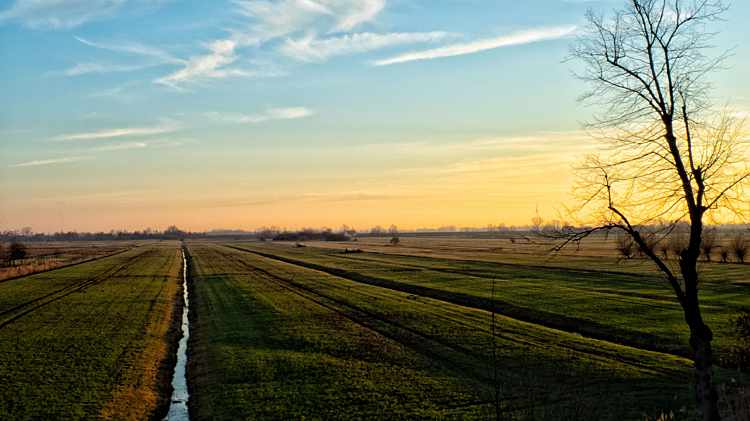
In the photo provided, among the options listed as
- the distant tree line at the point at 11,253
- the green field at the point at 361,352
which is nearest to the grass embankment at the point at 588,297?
the green field at the point at 361,352

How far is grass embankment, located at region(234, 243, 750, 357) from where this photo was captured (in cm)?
3150

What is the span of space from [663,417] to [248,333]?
2156cm

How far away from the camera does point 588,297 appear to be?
4459 cm

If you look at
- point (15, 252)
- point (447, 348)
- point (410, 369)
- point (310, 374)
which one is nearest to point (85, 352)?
point (310, 374)

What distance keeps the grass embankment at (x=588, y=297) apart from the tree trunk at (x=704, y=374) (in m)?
14.9

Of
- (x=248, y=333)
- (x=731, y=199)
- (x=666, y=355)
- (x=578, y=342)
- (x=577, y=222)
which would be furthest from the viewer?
(x=248, y=333)

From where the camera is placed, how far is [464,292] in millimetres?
49875

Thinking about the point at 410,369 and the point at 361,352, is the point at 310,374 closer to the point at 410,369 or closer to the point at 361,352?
the point at 410,369

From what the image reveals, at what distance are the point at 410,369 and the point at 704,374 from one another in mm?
12090

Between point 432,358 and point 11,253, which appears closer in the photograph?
point 432,358

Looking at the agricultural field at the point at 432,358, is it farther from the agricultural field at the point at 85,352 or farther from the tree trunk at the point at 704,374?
the tree trunk at the point at 704,374

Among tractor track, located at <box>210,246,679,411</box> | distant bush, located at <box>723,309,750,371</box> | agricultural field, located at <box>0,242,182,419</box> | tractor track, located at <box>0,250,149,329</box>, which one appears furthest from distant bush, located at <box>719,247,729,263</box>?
tractor track, located at <box>0,250,149,329</box>

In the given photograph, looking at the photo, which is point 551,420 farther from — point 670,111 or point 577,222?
point 670,111

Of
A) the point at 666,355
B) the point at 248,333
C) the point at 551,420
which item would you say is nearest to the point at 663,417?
the point at 551,420
